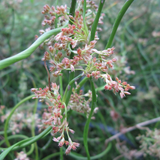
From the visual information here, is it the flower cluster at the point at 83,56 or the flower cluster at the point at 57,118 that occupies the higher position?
the flower cluster at the point at 83,56

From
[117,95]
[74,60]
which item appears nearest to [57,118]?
[74,60]

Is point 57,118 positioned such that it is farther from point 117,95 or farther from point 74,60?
point 117,95

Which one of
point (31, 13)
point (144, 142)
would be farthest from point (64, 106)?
point (31, 13)

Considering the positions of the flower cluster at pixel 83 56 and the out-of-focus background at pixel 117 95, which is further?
the out-of-focus background at pixel 117 95

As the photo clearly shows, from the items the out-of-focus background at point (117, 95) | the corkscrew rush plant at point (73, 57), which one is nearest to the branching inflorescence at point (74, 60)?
the corkscrew rush plant at point (73, 57)

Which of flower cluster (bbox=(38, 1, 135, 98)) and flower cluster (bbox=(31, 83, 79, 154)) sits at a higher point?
flower cluster (bbox=(38, 1, 135, 98))

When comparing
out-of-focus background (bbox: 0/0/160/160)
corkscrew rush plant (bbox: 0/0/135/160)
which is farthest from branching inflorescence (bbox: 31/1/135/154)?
out-of-focus background (bbox: 0/0/160/160)

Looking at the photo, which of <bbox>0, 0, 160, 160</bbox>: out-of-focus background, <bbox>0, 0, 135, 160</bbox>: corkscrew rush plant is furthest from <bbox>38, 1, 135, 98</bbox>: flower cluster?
<bbox>0, 0, 160, 160</bbox>: out-of-focus background

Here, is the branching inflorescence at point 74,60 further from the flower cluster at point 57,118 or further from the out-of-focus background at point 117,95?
the out-of-focus background at point 117,95

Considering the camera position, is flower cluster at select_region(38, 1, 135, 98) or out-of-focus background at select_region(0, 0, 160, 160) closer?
flower cluster at select_region(38, 1, 135, 98)

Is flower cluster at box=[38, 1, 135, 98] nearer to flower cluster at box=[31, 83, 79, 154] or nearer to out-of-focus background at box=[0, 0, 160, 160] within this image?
flower cluster at box=[31, 83, 79, 154]

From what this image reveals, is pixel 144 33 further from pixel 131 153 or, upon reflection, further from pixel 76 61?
pixel 76 61

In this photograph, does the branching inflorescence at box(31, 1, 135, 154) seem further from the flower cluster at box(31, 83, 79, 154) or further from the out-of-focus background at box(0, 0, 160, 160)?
the out-of-focus background at box(0, 0, 160, 160)
